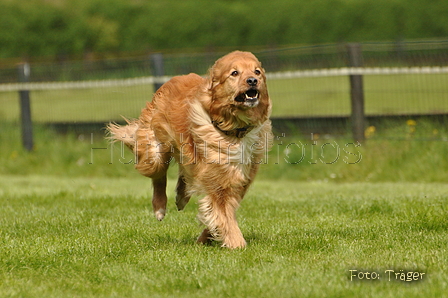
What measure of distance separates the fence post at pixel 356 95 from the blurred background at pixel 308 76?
0.01 meters

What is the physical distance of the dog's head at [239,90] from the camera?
4844 mm

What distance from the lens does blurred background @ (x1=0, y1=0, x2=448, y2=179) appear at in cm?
1016

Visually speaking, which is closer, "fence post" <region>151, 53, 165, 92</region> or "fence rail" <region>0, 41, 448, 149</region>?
"fence rail" <region>0, 41, 448, 149</region>

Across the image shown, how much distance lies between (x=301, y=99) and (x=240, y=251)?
25.8 ft

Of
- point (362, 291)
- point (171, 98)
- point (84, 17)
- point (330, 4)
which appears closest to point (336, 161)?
point (171, 98)

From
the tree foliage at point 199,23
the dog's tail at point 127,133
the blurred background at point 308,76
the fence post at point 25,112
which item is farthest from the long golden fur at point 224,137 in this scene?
the tree foliage at point 199,23

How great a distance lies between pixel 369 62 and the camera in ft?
34.3

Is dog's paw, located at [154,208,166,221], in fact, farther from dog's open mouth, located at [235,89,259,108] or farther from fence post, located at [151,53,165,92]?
fence post, located at [151,53,165,92]

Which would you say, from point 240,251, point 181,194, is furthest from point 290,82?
point 240,251

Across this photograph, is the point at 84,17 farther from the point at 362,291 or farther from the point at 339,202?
the point at 362,291

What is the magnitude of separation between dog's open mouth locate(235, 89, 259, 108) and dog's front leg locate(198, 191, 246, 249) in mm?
711

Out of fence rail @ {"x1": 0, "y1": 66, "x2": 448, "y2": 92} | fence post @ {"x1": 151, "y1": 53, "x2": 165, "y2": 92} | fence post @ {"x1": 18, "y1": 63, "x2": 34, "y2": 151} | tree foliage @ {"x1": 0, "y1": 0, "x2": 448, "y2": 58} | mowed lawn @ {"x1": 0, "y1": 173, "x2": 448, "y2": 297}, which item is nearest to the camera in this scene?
mowed lawn @ {"x1": 0, "y1": 173, "x2": 448, "y2": 297}

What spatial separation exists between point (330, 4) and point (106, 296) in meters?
20.8

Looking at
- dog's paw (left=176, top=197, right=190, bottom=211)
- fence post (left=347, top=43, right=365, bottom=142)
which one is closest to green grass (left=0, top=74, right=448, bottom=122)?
fence post (left=347, top=43, right=365, bottom=142)
